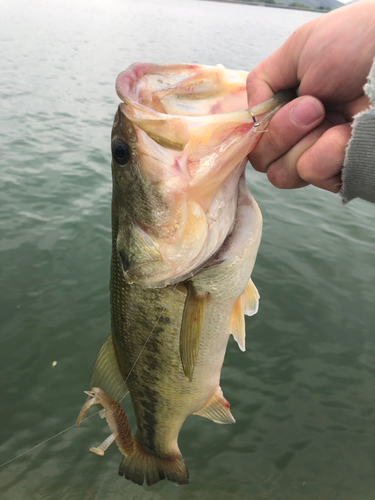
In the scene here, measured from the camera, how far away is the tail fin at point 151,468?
2.45 meters

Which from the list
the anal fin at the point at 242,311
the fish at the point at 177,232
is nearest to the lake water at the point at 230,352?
the fish at the point at 177,232

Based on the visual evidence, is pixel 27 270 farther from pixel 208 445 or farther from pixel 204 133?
pixel 204 133

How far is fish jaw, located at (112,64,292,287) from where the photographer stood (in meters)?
1.38

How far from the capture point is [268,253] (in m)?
5.63

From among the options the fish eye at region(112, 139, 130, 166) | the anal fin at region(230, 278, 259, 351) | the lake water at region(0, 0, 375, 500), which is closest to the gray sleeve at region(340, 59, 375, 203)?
the anal fin at region(230, 278, 259, 351)

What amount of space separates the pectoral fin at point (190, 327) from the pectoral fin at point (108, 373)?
709mm

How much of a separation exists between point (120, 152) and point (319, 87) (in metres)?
0.84

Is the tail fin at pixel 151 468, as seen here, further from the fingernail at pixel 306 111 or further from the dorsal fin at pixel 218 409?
the fingernail at pixel 306 111

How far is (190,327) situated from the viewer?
5.74ft

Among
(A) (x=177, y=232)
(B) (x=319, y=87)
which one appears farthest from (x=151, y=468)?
(B) (x=319, y=87)

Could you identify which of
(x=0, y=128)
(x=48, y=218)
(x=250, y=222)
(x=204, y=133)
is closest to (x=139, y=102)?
(x=204, y=133)

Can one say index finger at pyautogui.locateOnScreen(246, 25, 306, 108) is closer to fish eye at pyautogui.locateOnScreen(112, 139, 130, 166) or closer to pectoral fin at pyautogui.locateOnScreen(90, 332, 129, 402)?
fish eye at pyautogui.locateOnScreen(112, 139, 130, 166)

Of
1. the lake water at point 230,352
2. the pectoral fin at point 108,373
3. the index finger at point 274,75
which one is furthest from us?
the lake water at point 230,352

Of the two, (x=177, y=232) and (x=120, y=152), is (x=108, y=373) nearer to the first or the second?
(x=177, y=232)
